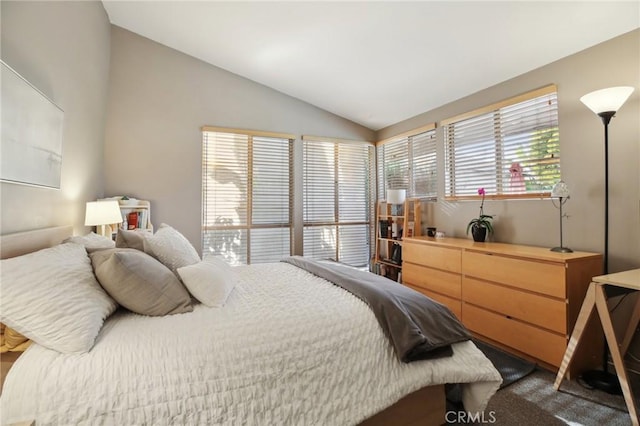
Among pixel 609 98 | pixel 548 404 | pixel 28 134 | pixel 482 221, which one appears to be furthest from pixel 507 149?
pixel 28 134

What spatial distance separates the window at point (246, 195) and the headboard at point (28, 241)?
1838 mm

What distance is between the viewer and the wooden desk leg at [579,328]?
1.77m

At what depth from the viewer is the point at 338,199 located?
449cm

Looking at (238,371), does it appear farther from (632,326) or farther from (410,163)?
(410,163)

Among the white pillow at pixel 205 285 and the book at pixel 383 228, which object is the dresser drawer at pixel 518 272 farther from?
the white pillow at pixel 205 285

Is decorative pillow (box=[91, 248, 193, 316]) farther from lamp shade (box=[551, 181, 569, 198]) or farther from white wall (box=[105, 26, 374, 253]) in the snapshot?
lamp shade (box=[551, 181, 569, 198])

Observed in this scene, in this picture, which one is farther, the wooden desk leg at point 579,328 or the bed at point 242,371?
the wooden desk leg at point 579,328

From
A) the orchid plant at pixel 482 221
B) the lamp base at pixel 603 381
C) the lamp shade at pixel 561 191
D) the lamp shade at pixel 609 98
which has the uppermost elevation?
the lamp shade at pixel 609 98

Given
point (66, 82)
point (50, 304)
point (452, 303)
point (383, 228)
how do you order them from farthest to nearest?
point (383, 228), point (452, 303), point (66, 82), point (50, 304)

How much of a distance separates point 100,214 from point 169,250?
49.7 inches

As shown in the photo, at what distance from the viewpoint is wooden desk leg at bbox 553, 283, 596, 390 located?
1767mm

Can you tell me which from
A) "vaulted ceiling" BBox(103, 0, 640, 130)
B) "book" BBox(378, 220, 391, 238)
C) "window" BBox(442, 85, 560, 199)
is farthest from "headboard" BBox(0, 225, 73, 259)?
"window" BBox(442, 85, 560, 199)

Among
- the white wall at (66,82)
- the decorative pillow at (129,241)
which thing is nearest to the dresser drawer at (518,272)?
the decorative pillow at (129,241)

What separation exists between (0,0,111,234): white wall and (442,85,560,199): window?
3.69 metres
